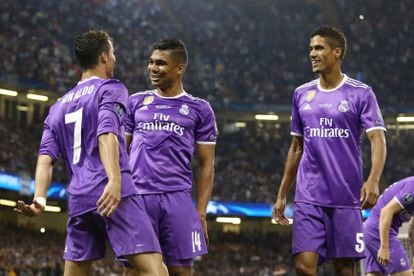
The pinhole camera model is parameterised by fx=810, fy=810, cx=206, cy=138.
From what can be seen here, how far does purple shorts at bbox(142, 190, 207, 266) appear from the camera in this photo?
6641 mm

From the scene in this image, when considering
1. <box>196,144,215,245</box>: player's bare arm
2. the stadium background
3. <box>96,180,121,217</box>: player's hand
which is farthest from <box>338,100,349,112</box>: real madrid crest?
the stadium background

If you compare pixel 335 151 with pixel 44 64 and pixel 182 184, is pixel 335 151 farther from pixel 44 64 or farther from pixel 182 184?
pixel 44 64

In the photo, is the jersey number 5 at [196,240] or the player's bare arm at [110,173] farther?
the jersey number 5 at [196,240]

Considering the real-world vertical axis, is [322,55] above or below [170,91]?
above

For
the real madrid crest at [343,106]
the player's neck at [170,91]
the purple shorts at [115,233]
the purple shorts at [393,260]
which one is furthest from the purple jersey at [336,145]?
the purple shorts at [393,260]

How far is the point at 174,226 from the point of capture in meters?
6.66

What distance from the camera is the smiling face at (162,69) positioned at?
6.94 metres

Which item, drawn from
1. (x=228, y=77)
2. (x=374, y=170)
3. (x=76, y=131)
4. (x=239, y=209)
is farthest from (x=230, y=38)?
(x=76, y=131)

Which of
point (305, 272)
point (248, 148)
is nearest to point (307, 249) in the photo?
point (305, 272)

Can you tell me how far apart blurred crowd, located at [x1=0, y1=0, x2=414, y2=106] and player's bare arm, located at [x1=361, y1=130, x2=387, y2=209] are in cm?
3172

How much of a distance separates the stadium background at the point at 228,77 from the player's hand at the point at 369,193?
999 inches

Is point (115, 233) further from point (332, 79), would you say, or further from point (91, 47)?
point (332, 79)

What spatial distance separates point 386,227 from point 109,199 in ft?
11.8

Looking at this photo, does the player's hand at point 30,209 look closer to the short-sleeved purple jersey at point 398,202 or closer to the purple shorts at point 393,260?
the short-sleeved purple jersey at point 398,202
